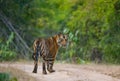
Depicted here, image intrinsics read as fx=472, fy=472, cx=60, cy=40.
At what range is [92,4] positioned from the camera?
2384 centimetres

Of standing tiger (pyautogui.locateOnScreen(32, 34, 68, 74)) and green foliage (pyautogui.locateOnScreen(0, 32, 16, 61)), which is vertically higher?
standing tiger (pyautogui.locateOnScreen(32, 34, 68, 74))

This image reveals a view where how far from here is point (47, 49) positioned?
1658 cm

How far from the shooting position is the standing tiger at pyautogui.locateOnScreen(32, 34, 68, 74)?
16.3 m

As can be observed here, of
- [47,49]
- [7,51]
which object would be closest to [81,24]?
[7,51]

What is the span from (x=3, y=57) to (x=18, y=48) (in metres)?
2.16

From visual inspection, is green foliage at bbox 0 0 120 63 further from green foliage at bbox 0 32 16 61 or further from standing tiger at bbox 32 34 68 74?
standing tiger at bbox 32 34 68 74

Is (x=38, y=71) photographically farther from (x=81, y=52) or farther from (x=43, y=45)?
(x=81, y=52)

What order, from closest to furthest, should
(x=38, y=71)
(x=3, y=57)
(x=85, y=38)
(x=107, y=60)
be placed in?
(x=38, y=71) < (x=3, y=57) < (x=107, y=60) < (x=85, y=38)

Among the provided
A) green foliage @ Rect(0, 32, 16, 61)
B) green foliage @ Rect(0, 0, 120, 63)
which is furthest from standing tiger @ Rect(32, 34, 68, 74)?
green foliage @ Rect(0, 0, 120, 63)

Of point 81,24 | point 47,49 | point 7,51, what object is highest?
point 47,49

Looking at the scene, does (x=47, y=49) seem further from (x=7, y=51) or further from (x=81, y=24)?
(x=81, y=24)

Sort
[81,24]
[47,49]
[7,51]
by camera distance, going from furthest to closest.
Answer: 1. [81,24]
2. [7,51]
3. [47,49]

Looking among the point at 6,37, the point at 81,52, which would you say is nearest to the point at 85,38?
the point at 81,52

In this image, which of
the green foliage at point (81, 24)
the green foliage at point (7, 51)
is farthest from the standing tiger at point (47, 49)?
the green foliage at point (81, 24)
